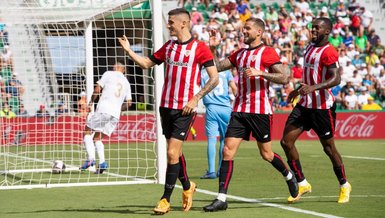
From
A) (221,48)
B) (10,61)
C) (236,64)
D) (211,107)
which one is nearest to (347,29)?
(221,48)

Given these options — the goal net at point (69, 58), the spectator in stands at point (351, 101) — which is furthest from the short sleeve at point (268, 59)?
the spectator in stands at point (351, 101)

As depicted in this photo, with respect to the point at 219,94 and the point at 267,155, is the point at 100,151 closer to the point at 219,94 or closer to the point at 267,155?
the point at 219,94

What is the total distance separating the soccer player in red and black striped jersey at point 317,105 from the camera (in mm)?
11328

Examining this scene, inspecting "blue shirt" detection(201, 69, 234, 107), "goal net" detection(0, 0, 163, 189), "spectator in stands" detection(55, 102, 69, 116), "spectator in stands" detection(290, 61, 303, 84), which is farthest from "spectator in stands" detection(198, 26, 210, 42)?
"blue shirt" detection(201, 69, 234, 107)

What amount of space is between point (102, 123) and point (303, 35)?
21783 mm

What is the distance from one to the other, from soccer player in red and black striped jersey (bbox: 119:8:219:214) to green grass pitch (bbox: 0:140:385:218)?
1.74 ft

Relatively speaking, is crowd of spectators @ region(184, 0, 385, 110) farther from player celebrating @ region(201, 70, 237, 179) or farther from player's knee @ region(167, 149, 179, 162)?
player's knee @ region(167, 149, 179, 162)

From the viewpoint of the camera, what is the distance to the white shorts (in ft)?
54.9

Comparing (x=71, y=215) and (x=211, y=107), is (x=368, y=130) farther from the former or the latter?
(x=71, y=215)

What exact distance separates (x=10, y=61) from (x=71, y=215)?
1084 cm

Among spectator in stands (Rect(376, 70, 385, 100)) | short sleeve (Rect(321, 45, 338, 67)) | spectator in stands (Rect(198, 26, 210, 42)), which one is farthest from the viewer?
spectator in stands (Rect(376, 70, 385, 100))

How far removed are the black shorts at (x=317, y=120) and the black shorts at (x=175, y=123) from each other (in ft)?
5.98

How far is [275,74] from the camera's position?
1057 cm

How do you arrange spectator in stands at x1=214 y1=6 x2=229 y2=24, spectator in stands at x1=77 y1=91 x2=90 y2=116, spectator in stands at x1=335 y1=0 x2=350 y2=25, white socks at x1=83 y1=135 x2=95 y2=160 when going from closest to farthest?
1. white socks at x1=83 y1=135 x2=95 y2=160
2. spectator in stands at x1=77 y1=91 x2=90 y2=116
3. spectator in stands at x1=214 y1=6 x2=229 y2=24
4. spectator in stands at x1=335 y1=0 x2=350 y2=25
